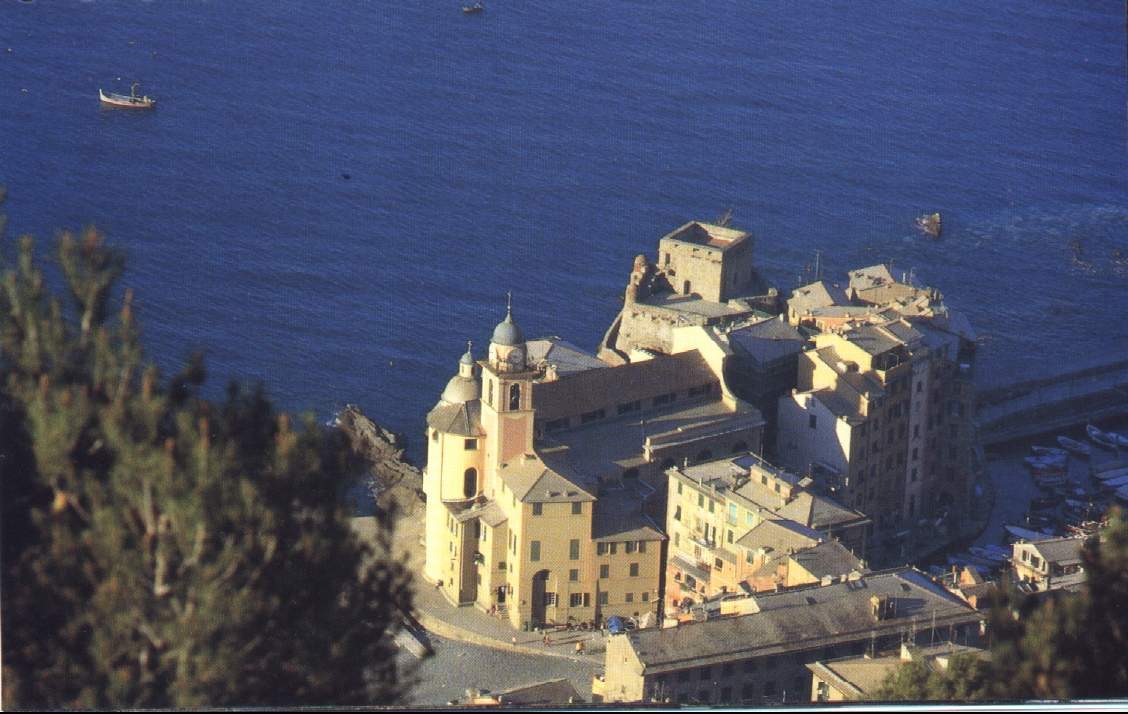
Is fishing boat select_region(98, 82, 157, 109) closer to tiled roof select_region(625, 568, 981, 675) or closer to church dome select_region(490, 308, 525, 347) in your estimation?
church dome select_region(490, 308, 525, 347)

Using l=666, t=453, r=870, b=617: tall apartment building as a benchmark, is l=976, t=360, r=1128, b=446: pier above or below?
above

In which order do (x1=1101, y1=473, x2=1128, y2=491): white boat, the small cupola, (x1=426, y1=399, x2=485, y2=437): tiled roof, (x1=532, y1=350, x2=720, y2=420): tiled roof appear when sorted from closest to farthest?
the small cupola < (x1=426, y1=399, x2=485, y2=437): tiled roof < (x1=532, y1=350, x2=720, y2=420): tiled roof < (x1=1101, y1=473, x2=1128, y2=491): white boat

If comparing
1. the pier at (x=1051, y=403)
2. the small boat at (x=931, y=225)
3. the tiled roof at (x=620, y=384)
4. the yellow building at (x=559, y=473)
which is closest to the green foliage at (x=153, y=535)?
the yellow building at (x=559, y=473)

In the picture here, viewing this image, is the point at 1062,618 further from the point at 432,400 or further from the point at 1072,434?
the point at 1072,434

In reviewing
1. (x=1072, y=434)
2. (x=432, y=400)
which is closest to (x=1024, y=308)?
(x=1072, y=434)

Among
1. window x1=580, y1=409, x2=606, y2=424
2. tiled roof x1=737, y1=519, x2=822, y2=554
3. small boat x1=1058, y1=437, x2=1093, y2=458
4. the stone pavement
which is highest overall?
window x1=580, y1=409, x2=606, y2=424

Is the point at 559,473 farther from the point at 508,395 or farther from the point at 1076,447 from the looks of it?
the point at 1076,447

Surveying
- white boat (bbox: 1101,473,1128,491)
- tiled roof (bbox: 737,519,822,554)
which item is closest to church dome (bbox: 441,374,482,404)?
tiled roof (bbox: 737,519,822,554)
